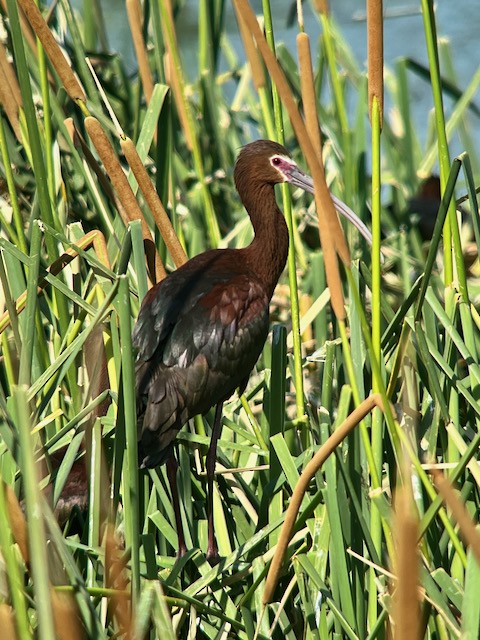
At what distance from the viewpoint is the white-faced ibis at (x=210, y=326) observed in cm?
233

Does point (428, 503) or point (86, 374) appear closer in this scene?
point (428, 503)

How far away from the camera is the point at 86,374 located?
7.90ft

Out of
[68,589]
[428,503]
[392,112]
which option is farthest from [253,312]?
[392,112]

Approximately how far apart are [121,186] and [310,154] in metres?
0.87

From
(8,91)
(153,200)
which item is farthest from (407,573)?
(8,91)

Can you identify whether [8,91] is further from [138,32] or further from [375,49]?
[375,49]

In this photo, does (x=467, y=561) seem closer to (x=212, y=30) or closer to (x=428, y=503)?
(x=428, y=503)

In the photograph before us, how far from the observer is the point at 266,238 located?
2.88 m

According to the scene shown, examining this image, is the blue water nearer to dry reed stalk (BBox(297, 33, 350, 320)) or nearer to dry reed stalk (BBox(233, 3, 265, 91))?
dry reed stalk (BBox(233, 3, 265, 91))

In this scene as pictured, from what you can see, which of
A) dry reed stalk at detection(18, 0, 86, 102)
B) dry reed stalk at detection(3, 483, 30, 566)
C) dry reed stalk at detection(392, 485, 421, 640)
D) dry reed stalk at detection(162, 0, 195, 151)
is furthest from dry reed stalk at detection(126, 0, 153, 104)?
dry reed stalk at detection(392, 485, 421, 640)

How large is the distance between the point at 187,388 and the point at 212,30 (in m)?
2.03

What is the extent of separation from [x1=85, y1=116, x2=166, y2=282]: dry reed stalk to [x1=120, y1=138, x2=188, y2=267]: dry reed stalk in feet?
0.10

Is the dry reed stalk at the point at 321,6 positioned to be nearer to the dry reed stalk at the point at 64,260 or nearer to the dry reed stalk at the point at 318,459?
Result: the dry reed stalk at the point at 64,260

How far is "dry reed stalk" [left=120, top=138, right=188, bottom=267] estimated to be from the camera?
223 cm
